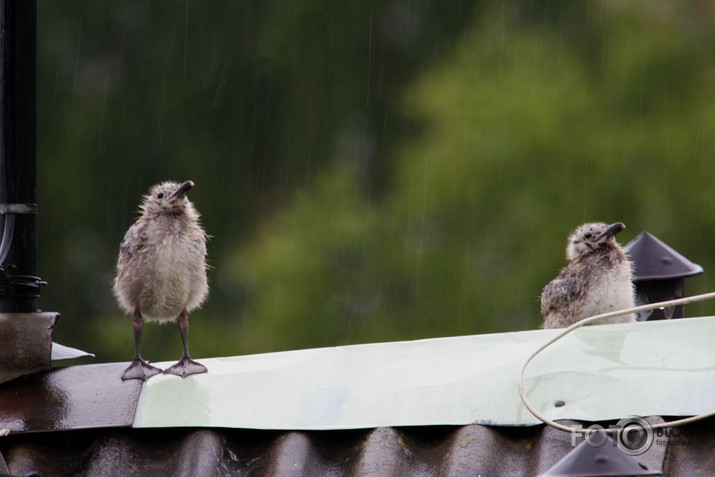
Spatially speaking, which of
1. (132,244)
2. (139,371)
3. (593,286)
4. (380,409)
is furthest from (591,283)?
(139,371)

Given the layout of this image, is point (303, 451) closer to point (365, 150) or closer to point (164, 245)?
point (164, 245)

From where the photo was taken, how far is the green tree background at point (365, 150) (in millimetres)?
15891

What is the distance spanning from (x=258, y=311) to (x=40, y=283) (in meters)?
12.5

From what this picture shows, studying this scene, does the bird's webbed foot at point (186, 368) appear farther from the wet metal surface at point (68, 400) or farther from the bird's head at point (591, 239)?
the bird's head at point (591, 239)

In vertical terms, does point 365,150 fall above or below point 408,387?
above

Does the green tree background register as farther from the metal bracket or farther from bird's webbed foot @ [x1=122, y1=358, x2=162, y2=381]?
the metal bracket

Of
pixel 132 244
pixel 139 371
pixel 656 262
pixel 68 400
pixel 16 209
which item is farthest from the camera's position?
pixel 656 262

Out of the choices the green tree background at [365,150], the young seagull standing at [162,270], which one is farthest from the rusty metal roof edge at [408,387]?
the green tree background at [365,150]

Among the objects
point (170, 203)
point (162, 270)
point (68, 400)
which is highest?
point (170, 203)

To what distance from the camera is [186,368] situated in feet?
14.8

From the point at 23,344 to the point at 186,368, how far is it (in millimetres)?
686

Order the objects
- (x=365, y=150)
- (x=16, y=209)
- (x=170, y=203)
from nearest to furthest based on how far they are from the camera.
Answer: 1. (x=16, y=209)
2. (x=170, y=203)
3. (x=365, y=150)

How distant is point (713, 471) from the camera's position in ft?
11.1

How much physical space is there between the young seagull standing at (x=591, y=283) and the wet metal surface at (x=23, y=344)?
2.71m
